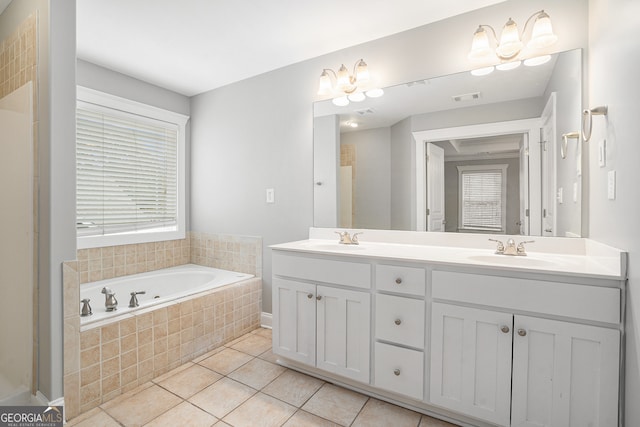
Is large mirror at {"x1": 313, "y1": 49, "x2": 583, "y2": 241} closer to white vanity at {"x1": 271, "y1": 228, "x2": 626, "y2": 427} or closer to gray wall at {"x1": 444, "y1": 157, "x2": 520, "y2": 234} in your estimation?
gray wall at {"x1": 444, "y1": 157, "x2": 520, "y2": 234}

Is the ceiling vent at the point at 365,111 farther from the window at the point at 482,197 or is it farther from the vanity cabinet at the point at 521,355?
the vanity cabinet at the point at 521,355

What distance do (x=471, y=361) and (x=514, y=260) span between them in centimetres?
56

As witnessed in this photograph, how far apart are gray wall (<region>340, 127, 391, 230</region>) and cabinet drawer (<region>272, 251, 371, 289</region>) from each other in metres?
0.60

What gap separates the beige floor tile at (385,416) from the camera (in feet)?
5.23

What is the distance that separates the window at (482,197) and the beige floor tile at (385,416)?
3.76ft

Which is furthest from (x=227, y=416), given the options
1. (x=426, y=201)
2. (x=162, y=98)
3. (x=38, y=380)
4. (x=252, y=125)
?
(x=162, y=98)

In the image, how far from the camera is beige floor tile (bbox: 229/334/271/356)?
7.90 ft

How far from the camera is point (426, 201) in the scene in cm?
212

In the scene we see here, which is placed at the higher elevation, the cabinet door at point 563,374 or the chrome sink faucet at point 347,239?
the chrome sink faucet at point 347,239

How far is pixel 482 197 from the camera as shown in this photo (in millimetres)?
1979

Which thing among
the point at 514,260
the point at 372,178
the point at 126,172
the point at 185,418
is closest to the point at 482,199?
the point at 514,260

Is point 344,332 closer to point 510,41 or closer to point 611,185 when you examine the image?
point 611,185

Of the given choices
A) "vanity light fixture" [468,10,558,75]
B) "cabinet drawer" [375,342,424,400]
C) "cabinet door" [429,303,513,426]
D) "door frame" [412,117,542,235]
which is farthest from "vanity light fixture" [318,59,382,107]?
"cabinet drawer" [375,342,424,400]

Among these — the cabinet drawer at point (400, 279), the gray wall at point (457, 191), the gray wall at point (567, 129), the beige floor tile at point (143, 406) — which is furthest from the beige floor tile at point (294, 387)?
the gray wall at point (567, 129)
